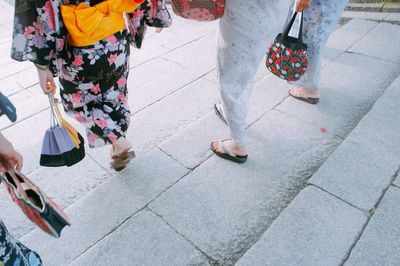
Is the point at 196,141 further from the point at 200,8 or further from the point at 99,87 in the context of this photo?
the point at 200,8

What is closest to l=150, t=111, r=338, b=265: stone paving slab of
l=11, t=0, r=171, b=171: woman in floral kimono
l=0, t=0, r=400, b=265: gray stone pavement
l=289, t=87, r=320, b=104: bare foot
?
l=0, t=0, r=400, b=265: gray stone pavement

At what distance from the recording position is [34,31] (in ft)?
5.50

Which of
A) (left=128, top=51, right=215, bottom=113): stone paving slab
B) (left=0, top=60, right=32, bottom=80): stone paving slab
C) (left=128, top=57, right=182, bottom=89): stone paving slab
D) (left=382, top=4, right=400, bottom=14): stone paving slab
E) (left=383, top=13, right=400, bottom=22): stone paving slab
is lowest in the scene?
(left=0, top=60, right=32, bottom=80): stone paving slab

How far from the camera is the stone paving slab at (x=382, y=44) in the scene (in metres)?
3.68

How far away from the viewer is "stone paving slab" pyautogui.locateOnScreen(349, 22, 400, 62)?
368 centimetres

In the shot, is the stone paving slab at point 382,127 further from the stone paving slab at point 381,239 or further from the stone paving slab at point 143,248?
the stone paving slab at point 143,248

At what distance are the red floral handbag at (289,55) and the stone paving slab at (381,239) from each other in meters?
1.19

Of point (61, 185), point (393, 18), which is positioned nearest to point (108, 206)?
point (61, 185)

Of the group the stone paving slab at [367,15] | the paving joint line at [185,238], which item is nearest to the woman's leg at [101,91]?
the paving joint line at [185,238]

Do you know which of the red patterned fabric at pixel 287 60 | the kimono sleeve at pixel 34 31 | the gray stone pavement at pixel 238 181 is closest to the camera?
the kimono sleeve at pixel 34 31

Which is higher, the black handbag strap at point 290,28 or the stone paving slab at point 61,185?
the black handbag strap at point 290,28

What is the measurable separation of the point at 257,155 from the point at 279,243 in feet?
2.67

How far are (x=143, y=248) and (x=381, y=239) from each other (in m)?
1.38

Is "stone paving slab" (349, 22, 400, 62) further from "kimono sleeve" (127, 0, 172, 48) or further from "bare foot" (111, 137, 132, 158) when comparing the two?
"bare foot" (111, 137, 132, 158)
